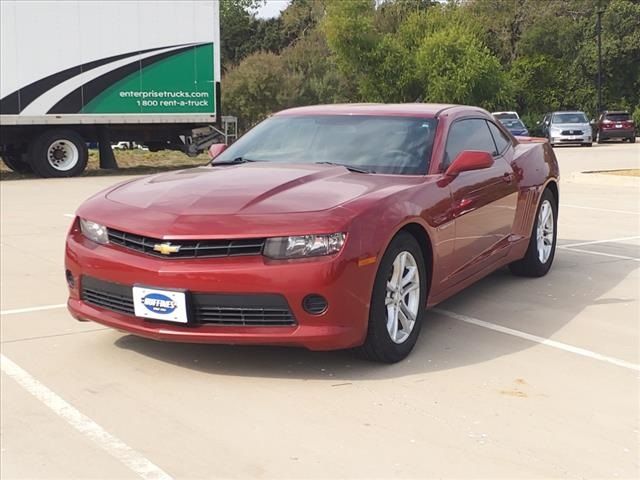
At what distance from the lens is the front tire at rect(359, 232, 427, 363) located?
14.6 feet

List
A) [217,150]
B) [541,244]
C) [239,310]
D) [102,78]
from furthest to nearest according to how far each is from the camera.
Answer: [102,78] < [541,244] < [217,150] < [239,310]

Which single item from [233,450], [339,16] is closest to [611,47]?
[339,16]

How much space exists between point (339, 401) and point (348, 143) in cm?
206

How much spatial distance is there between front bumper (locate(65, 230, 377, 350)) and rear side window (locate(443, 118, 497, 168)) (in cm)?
153

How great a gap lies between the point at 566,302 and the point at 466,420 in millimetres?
2676

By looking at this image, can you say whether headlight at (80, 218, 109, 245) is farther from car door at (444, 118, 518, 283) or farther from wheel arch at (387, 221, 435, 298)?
car door at (444, 118, 518, 283)

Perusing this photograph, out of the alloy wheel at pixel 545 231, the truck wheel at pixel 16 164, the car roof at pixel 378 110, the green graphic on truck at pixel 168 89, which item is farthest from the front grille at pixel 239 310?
the truck wheel at pixel 16 164

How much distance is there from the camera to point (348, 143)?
5566mm

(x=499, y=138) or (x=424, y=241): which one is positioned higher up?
(x=499, y=138)

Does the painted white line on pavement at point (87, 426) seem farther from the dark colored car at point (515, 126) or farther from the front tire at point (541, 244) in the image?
the dark colored car at point (515, 126)

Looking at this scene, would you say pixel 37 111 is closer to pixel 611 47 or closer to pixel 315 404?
pixel 315 404

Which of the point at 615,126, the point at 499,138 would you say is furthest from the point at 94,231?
the point at 615,126

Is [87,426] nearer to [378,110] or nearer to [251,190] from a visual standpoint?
[251,190]

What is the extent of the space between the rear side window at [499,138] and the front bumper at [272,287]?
8.90ft
